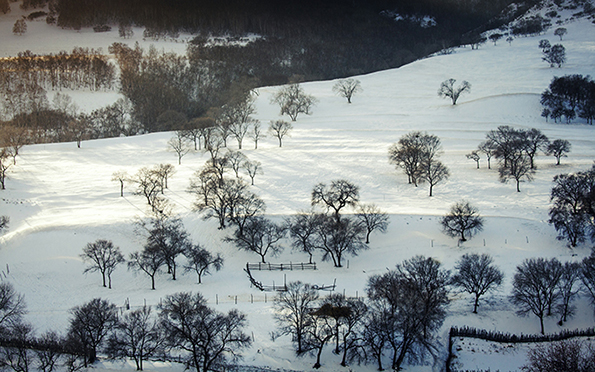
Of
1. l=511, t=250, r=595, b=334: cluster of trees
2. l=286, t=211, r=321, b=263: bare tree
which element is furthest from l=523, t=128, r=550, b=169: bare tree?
l=286, t=211, r=321, b=263: bare tree

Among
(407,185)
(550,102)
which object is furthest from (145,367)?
(550,102)

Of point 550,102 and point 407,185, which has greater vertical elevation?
point 550,102

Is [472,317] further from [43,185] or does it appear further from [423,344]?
[43,185]

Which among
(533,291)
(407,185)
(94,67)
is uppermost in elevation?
(94,67)

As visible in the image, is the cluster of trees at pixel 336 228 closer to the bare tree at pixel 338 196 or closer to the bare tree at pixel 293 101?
the bare tree at pixel 338 196

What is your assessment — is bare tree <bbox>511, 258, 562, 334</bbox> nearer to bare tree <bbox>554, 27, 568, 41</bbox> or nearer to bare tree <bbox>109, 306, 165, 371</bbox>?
bare tree <bbox>109, 306, 165, 371</bbox>

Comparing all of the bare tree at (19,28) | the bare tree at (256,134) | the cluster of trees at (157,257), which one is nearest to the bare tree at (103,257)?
the cluster of trees at (157,257)

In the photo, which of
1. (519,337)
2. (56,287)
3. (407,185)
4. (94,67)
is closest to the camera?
(519,337)

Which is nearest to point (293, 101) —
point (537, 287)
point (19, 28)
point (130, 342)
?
point (537, 287)

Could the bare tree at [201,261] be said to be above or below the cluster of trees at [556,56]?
below
